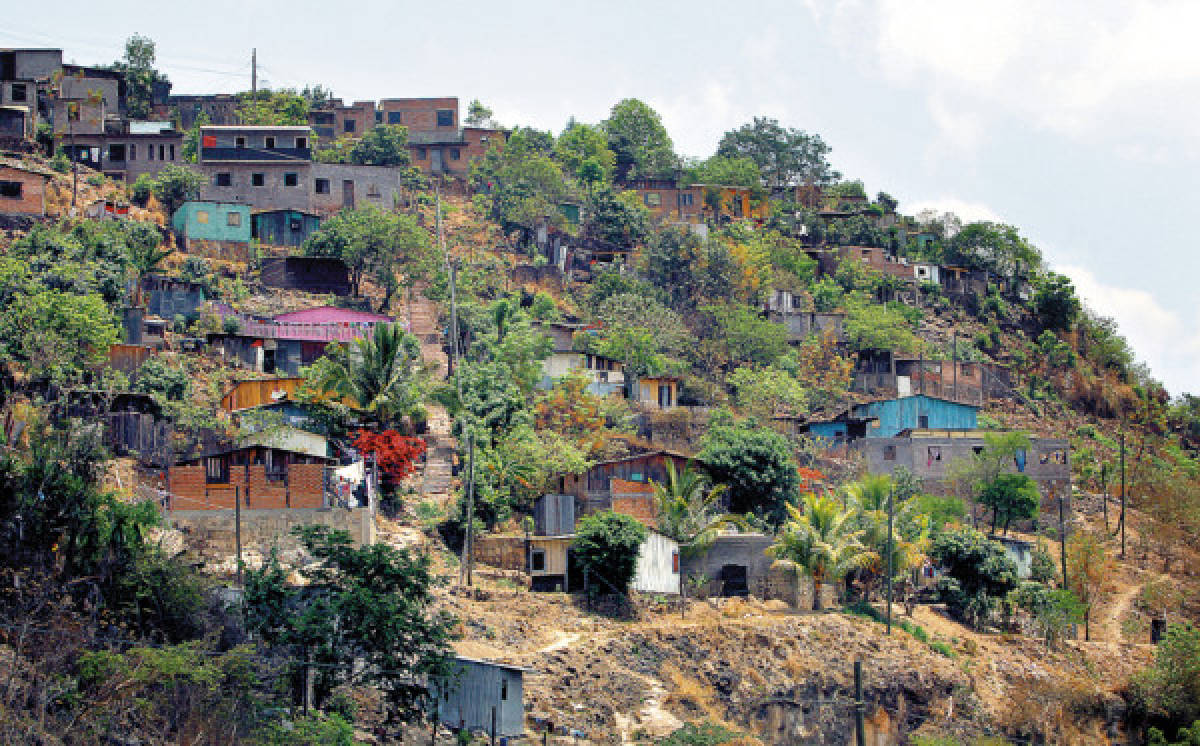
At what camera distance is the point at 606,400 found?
47.1 metres

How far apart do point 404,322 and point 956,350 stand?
23465mm

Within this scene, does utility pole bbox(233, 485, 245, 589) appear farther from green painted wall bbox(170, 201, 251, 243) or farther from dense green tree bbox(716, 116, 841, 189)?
dense green tree bbox(716, 116, 841, 189)

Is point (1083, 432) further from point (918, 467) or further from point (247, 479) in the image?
point (247, 479)

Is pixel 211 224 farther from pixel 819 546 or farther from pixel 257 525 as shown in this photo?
pixel 819 546


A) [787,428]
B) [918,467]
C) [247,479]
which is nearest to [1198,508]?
[918,467]

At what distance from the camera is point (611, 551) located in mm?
35719

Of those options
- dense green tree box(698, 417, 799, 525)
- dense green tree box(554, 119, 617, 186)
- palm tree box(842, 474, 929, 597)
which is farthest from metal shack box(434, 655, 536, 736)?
dense green tree box(554, 119, 617, 186)

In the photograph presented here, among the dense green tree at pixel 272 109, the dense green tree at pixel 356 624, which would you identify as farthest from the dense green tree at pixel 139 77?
the dense green tree at pixel 356 624

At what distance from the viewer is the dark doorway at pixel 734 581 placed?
38.8 meters

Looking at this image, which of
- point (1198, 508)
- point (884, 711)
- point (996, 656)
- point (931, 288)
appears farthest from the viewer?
point (931, 288)

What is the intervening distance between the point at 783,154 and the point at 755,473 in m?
41.9

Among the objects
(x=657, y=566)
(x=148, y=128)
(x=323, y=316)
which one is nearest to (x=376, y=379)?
(x=657, y=566)

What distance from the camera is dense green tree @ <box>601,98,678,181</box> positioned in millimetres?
75812

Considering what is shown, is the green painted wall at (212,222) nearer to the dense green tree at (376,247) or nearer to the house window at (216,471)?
the dense green tree at (376,247)
